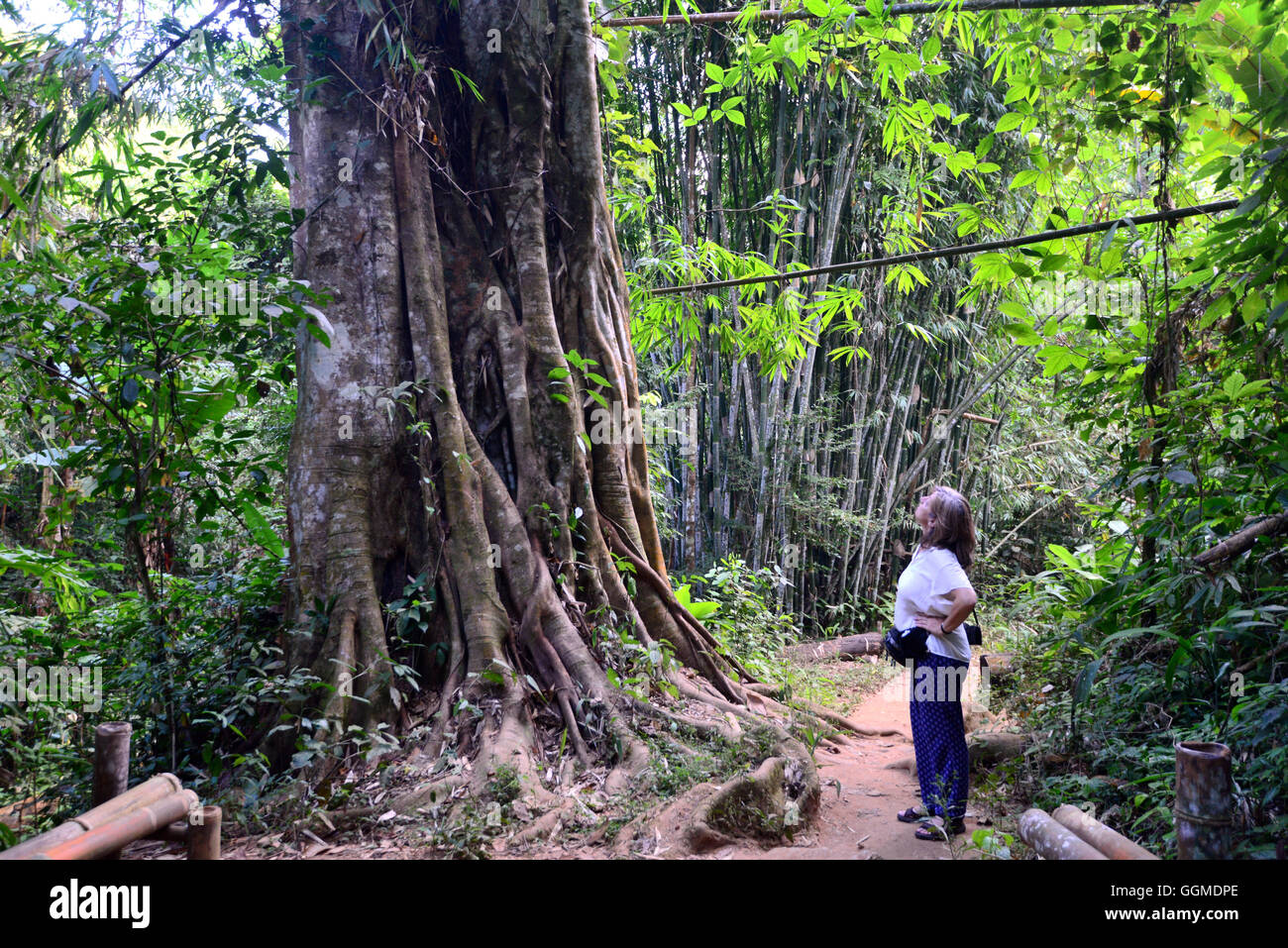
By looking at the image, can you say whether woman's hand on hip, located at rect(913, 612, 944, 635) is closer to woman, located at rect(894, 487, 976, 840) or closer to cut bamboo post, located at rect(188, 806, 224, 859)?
woman, located at rect(894, 487, 976, 840)

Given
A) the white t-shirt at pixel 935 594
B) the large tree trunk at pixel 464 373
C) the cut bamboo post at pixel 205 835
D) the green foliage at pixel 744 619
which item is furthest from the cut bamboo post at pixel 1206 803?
the green foliage at pixel 744 619

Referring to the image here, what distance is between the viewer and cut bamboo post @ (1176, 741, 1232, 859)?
1.63 meters

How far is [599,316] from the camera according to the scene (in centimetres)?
414

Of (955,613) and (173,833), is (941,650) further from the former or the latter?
(173,833)

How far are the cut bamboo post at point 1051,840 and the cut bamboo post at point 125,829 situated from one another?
6.79 feet

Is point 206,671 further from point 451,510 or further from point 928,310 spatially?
point 928,310

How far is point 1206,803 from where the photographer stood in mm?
1650

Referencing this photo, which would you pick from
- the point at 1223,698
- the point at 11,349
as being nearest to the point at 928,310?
the point at 1223,698

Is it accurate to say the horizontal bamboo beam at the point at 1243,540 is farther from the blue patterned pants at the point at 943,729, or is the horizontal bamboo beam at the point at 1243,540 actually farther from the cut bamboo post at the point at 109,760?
the cut bamboo post at the point at 109,760

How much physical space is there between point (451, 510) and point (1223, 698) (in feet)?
9.54

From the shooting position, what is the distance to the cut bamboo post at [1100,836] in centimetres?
164

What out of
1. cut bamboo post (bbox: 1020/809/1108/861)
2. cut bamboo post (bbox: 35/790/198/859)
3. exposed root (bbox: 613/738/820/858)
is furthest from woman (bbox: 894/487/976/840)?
cut bamboo post (bbox: 35/790/198/859)

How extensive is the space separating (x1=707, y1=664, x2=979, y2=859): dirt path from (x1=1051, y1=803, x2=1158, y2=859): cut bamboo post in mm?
864
